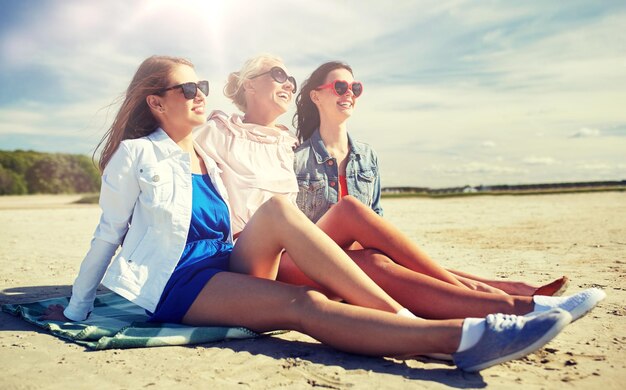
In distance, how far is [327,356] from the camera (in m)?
3.23

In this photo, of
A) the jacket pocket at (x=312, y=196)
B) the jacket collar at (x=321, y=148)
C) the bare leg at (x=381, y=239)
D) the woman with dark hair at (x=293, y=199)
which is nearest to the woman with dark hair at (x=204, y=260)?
the woman with dark hair at (x=293, y=199)

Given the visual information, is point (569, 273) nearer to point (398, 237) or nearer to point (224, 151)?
point (398, 237)

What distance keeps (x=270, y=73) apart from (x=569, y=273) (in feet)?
14.0

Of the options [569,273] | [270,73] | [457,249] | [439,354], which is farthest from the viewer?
[457,249]

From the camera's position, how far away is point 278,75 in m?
4.78

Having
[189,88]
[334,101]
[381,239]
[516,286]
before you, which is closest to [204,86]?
[189,88]

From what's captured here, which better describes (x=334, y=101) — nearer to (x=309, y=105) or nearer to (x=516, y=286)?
(x=309, y=105)

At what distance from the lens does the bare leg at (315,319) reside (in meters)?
2.83

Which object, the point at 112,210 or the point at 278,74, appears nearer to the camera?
the point at 112,210

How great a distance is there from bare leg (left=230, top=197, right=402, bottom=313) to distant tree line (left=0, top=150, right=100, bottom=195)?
36.3 m

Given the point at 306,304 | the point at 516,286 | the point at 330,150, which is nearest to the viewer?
the point at 306,304

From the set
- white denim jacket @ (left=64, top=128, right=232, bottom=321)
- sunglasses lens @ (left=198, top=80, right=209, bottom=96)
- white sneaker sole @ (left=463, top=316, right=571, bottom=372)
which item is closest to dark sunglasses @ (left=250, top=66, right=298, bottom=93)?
sunglasses lens @ (left=198, top=80, right=209, bottom=96)

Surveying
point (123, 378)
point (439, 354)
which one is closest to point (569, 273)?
point (439, 354)

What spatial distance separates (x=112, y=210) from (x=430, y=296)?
7.01 ft
